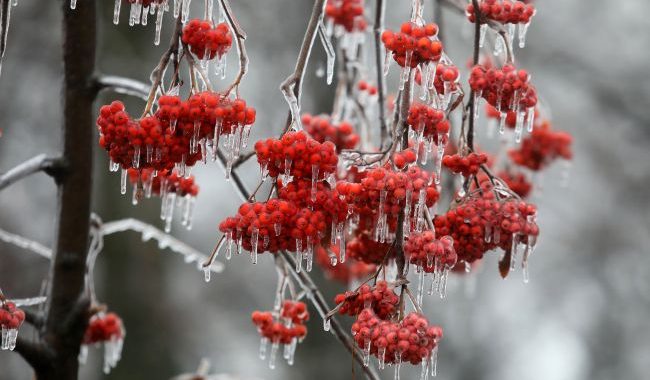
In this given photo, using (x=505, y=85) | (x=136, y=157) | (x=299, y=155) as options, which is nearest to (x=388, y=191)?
(x=299, y=155)

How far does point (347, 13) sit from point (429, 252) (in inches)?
65.0

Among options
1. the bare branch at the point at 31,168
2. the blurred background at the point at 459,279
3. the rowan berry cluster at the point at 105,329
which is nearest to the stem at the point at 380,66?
the bare branch at the point at 31,168

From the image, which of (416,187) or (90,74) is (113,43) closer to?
(90,74)

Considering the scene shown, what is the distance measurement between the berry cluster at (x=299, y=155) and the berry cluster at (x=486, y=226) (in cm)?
38

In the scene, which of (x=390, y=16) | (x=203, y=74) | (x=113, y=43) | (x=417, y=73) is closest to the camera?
(x=203, y=74)

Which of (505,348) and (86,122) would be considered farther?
(505,348)

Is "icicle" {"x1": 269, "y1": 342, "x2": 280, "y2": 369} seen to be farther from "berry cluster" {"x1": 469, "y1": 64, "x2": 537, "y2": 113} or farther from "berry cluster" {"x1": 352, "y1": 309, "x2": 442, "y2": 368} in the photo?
"berry cluster" {"x1": 469, "y1": 64, "x2": 537, "y2": 113}

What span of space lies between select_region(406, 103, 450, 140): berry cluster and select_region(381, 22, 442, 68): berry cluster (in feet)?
0.36

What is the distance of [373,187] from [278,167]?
212mm

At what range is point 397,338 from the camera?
75.7 inches

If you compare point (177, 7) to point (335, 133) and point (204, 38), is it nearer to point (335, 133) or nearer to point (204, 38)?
point (204, 38)

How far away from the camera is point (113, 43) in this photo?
8.09 metres

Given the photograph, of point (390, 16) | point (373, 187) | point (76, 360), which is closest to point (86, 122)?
point (76, 360)

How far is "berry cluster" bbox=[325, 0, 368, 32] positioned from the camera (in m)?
3.41
